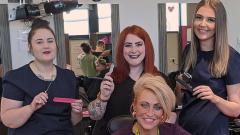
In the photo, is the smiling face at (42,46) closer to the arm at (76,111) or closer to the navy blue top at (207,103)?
the arm at (76,111)

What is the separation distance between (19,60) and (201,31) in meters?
2.56

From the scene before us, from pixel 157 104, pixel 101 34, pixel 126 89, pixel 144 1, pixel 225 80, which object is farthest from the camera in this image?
pixel 144 1


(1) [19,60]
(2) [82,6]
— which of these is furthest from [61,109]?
(2) [82,6]

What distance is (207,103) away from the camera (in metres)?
1.74

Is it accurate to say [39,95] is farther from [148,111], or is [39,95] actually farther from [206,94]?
[206,94]

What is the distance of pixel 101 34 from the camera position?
4039 millimetres

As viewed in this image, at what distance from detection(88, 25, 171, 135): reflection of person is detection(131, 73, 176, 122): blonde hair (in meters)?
0.32

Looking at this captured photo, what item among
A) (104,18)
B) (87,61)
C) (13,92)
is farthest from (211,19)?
(104,18)

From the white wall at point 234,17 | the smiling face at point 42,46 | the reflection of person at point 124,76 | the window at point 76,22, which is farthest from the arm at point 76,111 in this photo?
the white wall at point 234,17

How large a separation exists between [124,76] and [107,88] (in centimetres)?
15

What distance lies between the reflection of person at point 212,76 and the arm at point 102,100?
1.40 ft

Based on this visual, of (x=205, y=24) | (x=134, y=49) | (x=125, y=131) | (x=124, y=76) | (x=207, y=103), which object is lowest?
(x=125, y=131)

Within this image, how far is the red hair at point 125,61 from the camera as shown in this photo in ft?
6.43

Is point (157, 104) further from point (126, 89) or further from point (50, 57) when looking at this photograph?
point (50, 57)
